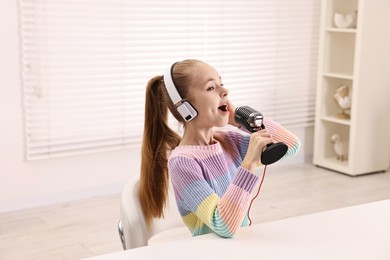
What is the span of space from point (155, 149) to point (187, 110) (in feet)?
0.45

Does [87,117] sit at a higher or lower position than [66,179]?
higher

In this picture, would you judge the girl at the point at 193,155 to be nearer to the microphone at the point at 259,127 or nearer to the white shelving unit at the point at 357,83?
the microphone at the point at 259,127

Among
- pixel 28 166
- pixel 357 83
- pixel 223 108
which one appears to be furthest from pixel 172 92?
pixel 357 83

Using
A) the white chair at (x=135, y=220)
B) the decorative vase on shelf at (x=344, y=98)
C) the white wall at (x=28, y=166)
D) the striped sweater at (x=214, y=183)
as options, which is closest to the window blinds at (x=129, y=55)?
the white wall at (x=28, y=166)

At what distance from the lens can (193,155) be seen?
1.67m

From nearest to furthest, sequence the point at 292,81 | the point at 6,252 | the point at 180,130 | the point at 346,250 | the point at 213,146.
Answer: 1. the point at 346,250
2. the point at 213,146
3. the point at 180,130
4. the point at 6,252
5. the point at 292,81

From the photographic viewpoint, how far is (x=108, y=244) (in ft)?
10.0

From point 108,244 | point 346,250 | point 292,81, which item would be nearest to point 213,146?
point 346,250

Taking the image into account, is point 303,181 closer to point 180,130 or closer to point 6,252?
point 6,252

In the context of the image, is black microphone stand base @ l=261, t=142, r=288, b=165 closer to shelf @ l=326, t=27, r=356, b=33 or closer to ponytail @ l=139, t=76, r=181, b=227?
ponytail @ l=139, t=76, r=181, b=227

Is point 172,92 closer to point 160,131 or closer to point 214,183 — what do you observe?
point 160,131

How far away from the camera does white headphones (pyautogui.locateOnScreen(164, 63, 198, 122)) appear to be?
1.64m

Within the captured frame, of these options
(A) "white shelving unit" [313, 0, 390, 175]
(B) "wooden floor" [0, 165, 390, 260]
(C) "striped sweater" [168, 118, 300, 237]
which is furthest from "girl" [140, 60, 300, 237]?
(A) "white shelving unit" [313, 0, 390, 175]

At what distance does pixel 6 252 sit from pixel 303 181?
195 centimetres
